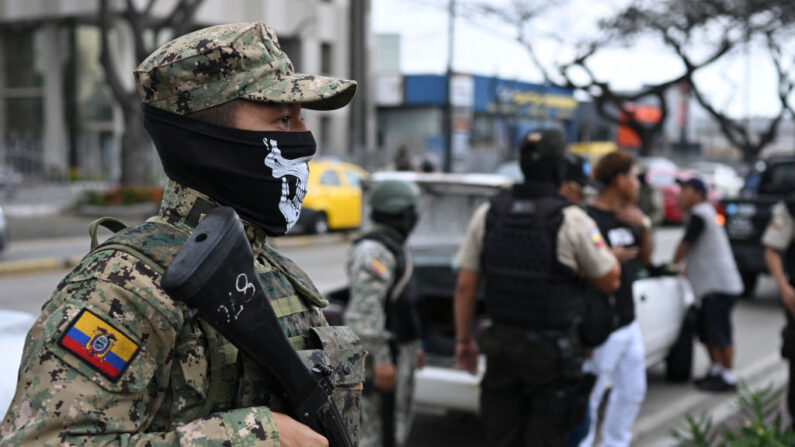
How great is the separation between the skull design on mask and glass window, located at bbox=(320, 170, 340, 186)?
16505 millimetres

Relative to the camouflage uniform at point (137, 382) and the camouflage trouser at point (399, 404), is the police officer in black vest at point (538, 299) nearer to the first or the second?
the camouflage trouser at point (399, 404)

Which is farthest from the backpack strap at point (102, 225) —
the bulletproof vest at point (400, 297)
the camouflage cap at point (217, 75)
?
the bulletproof vest at point (400, 297)

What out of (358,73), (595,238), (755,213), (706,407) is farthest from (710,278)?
(358,73)

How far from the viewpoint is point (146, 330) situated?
1.49 metres

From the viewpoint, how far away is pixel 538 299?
3936mm

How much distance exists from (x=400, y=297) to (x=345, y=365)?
8.67 ft

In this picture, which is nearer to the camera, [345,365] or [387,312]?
[345,365]

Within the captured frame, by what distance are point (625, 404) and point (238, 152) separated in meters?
3.75

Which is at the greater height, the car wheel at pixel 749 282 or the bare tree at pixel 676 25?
the bare tree at pixel 676 25

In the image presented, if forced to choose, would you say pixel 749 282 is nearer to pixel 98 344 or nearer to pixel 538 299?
pixel 538 299

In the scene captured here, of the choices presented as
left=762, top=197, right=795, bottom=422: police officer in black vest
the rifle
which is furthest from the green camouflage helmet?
the rifle

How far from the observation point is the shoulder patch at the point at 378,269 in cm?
427

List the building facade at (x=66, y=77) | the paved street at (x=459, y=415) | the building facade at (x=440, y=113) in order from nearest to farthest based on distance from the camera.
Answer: the paved street at (x=459, y=415) < the building facade at (x=66, y=77) < the building facade at (x=440, y=113)

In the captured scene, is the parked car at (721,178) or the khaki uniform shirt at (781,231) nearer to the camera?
the khaki uniform shirt at (781,231)
